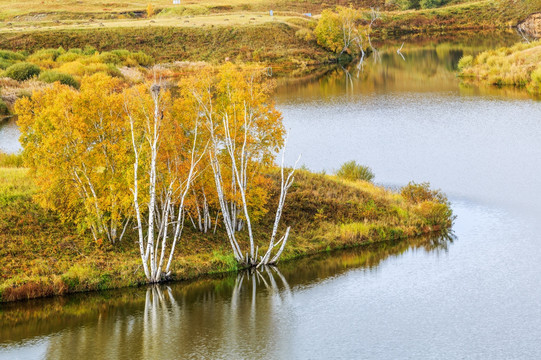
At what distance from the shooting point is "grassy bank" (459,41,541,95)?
85731 mm

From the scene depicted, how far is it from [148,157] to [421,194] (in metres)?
18.6

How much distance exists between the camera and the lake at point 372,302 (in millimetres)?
26188

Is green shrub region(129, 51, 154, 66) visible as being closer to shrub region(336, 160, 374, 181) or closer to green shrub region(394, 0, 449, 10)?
shrub region(336, 160, 374, 181)

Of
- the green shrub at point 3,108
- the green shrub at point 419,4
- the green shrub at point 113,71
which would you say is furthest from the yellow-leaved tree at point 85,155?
the green shrub at point 419,4

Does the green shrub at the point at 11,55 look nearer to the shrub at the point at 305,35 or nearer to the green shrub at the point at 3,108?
the green shrub at the point at 3,108

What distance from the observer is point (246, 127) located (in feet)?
119

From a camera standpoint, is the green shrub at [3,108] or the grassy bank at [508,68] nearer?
the green shrub at [3,108]

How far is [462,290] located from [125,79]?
237 feet

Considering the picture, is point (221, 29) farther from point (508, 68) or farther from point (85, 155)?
point (85, 155)

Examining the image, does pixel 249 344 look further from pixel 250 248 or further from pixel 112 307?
pixel 250 248

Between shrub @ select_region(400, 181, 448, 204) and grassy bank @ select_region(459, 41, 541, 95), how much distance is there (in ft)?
139

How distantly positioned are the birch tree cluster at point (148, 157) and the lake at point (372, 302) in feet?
9.71

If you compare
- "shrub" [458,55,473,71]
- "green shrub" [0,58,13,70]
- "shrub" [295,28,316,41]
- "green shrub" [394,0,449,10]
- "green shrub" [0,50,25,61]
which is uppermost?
"green shrub" [394,0,449,10]

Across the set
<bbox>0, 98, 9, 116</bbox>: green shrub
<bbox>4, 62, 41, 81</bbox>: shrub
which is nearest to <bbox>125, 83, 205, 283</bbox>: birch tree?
<bbox>0, 98, 9, 116</bbox>: green shrub
